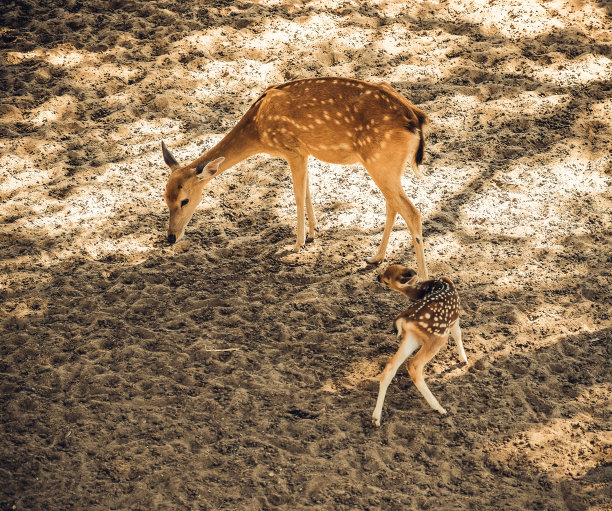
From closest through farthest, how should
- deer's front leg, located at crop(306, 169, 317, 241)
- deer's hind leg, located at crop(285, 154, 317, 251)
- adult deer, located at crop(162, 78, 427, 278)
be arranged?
adult deer, located at crop(162, 78, 427, 278), deer's hind leg, located at crop(285, 154, 317, 251), deer's front leg, located at crop(306, 169, 317, 241)

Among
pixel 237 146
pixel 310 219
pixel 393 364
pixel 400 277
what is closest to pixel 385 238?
pixel 310 219

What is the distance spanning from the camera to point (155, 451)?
4.33m

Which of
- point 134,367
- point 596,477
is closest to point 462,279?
point 596,477

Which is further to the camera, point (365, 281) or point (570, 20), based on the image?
point (570, 20)

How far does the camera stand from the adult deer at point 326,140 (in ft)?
17.6

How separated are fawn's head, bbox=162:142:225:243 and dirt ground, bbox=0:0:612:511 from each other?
33 cm

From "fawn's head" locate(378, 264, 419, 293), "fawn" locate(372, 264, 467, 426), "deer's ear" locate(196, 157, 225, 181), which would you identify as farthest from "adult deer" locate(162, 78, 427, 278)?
"fawn" locate(372, 264, 467, 426)

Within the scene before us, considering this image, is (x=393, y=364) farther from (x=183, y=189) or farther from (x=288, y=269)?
(x=183, y=189)

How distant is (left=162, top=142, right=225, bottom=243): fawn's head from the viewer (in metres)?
5.80

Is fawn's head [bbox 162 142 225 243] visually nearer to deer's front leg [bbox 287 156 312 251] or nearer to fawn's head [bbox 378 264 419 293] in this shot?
deer's front leg [bbox 287 156 312 251]

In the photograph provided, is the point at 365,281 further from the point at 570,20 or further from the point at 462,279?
the point at 570,20

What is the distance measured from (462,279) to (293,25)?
4708mm

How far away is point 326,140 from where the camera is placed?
5.64 m

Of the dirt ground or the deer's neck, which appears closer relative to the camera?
the dirt ground
